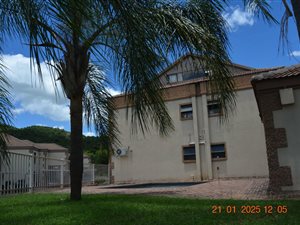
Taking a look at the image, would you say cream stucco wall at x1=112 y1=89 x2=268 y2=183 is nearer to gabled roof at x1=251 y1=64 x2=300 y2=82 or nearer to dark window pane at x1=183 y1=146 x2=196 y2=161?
dark window pane at x1=183 y1=146 x2=196 y2=161

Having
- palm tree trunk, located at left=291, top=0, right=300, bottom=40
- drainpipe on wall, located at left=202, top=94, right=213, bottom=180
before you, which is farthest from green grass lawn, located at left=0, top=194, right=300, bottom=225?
drainpipe on wall, located at left=202, top=94, right=213, bottom=180

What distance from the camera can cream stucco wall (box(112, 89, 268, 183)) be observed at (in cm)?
2180

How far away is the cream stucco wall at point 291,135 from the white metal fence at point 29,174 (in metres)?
6.83

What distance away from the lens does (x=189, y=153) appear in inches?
949

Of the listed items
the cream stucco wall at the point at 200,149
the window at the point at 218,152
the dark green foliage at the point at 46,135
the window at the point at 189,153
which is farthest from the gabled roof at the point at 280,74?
the dark green foliage at the point at 46,135

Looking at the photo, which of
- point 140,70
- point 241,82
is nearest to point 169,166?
point 241,82

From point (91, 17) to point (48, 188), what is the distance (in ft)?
47.1

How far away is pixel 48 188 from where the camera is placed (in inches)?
595

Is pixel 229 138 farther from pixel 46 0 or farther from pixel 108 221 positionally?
pixel 46 0

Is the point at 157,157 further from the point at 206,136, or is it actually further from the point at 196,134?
the point at 206,136

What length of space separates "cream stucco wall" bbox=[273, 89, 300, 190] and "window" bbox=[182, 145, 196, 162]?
14921 mm

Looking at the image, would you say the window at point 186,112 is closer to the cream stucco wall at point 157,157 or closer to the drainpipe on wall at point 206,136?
the cream stucco wall at point 157,157

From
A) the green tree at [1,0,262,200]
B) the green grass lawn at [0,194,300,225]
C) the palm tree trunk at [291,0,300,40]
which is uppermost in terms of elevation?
the palm tree trunk at [291,0,300,40]

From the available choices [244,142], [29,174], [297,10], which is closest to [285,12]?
[297,10]
